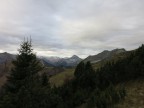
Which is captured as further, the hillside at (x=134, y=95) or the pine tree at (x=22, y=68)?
the pine tree at (x=22, y=68)

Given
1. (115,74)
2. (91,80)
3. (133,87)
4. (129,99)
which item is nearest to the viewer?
(129,99)

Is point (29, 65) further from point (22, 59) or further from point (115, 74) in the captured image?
point (115, 74)

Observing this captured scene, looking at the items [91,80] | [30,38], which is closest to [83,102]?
[91,80]

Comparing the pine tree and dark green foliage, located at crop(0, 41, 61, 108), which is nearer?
dark green foliage, located at crop(0, 41, 61, 108)

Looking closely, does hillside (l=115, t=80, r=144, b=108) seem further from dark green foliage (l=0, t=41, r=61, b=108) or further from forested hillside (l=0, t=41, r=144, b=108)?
dark green foliage (l=0, t=41, r=61, b=108)

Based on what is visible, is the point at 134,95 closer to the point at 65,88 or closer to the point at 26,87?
the point at 26,87

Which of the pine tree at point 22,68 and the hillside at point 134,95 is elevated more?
the pine tree at point 22,68

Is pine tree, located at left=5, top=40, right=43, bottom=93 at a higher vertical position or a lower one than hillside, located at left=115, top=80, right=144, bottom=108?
higher

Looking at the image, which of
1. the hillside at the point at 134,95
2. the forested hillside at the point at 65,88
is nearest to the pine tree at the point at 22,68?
the forested hillside at the point at 65,88

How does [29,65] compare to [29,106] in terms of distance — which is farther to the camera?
[29,65]

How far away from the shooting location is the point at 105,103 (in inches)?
941

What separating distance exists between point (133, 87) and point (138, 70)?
261cm

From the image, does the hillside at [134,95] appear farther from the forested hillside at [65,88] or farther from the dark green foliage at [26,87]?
the dark green foliage at [26,87]

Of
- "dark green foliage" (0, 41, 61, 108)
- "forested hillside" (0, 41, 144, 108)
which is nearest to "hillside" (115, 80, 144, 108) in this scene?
"forested hillside" (0, 41, 144, 108)
